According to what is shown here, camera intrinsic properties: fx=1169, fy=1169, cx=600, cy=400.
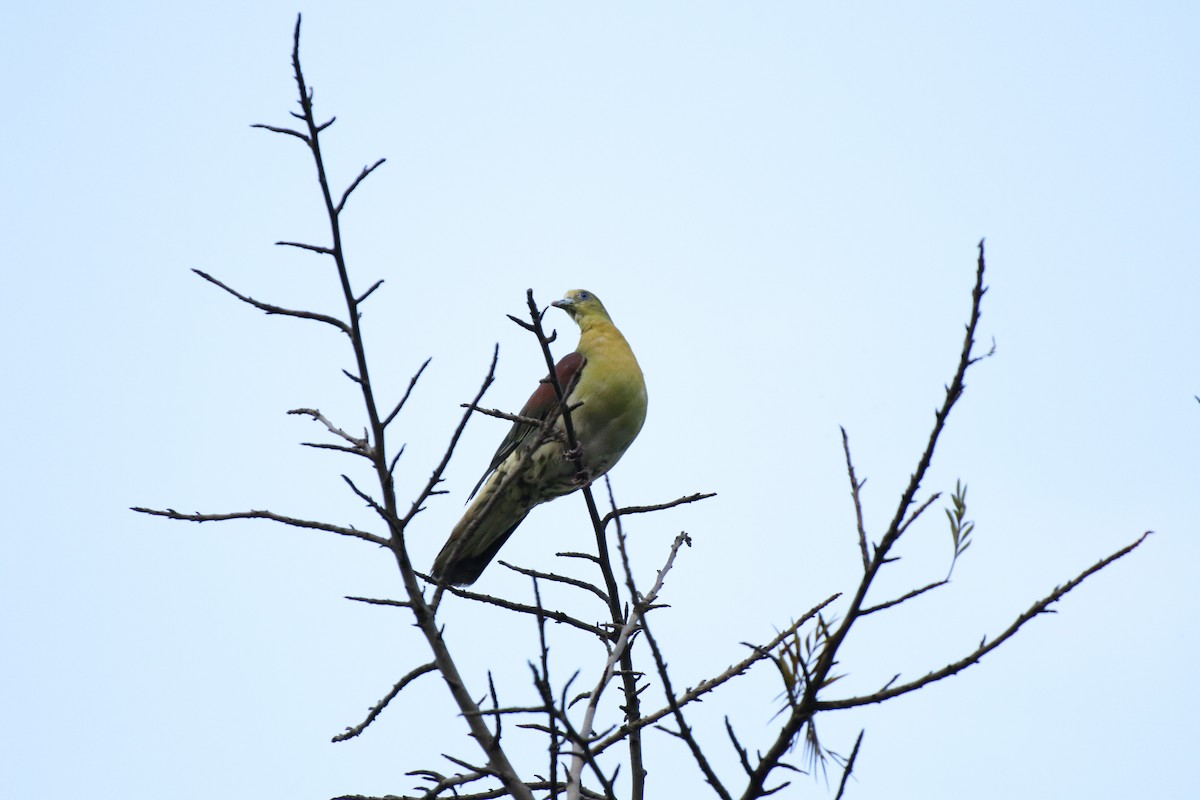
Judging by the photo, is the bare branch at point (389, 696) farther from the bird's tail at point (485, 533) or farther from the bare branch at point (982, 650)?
the bird's tail at point (485, 533)

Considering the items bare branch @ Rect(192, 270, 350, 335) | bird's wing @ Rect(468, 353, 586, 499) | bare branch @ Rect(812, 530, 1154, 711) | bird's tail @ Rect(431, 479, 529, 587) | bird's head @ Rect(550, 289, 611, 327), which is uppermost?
bird's head @ Rect(550, 289, 611, 327)

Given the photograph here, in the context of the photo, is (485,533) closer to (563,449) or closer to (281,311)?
(563,449)

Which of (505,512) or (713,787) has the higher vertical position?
(505,512)

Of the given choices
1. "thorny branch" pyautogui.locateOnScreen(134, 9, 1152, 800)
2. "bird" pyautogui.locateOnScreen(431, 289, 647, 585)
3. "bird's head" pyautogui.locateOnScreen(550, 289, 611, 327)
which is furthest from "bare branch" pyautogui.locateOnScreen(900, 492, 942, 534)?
"bird's head" pyautogui.locateOnScreen(550, 289, 611, 327)

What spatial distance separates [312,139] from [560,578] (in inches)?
51.6

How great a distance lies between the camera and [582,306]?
252 inches

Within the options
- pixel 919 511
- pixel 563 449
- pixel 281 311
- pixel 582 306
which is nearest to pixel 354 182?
pixel 281 311

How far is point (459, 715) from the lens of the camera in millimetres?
2260

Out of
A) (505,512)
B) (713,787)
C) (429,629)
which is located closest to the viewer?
(713,787)

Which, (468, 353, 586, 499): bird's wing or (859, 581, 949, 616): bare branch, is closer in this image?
(859, 581, 949, 616): bare branch

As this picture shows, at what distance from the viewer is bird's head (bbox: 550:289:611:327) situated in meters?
6.35

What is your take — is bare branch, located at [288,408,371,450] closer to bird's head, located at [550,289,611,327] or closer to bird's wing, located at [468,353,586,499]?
bird's wing, located at [468,353,586,499]

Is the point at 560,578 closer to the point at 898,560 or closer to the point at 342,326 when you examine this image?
the point at 342,326

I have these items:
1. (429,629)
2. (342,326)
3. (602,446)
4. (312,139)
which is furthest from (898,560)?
(602,446)
